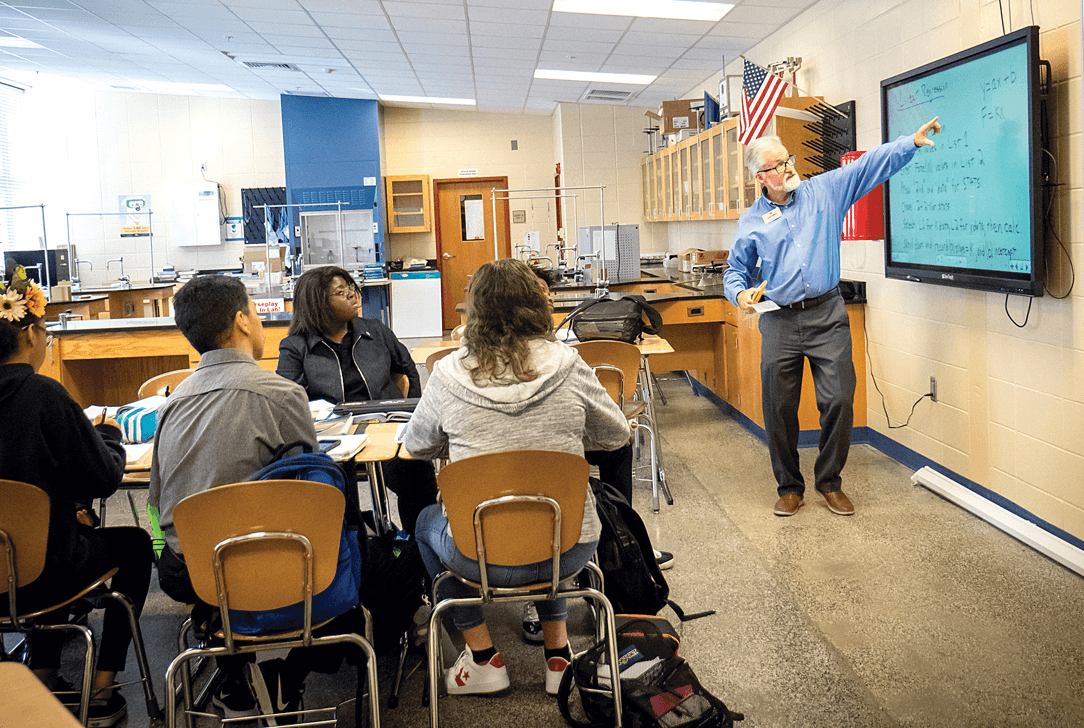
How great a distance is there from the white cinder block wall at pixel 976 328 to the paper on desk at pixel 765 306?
844mm

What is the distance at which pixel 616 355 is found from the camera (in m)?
3.87

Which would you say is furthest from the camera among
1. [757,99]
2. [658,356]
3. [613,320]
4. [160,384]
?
[658,356]

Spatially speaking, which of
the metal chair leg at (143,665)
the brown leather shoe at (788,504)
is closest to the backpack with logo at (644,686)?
the metal chair leg at (143,665)

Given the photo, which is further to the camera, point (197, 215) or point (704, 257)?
point (197, 215)

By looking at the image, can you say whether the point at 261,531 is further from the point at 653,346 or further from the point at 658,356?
the point at 658,356

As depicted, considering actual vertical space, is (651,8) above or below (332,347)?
above

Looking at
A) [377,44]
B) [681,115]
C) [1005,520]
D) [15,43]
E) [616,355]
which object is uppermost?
[15,43]

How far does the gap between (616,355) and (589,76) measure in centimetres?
526

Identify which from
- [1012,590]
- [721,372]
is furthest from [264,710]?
[721,372]

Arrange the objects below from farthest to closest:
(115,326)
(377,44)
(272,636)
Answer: (377,44)
(115,326)
(272,636)

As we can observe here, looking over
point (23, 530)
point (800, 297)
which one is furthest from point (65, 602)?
point (800, 297)

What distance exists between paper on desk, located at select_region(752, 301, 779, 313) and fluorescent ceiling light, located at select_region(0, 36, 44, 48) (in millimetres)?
7692

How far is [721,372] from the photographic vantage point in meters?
5.96

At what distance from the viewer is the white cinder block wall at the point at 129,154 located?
36.2 ft
